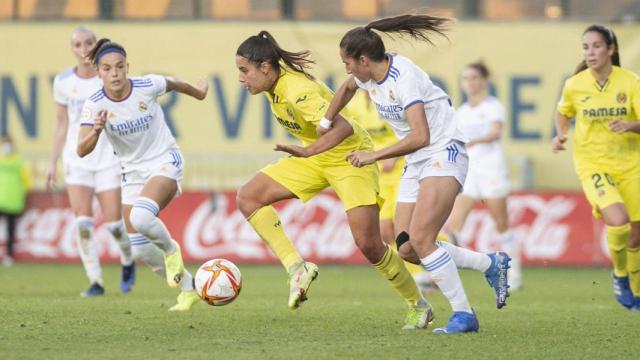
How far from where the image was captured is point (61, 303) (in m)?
11.5

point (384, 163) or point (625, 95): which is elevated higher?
point (625, 95)

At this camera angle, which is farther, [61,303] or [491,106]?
[491,106]

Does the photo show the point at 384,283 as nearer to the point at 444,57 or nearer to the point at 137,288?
the point at 137,288

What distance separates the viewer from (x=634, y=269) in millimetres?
11414

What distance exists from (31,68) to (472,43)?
763cm

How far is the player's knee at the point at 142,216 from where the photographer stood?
33.9 feet

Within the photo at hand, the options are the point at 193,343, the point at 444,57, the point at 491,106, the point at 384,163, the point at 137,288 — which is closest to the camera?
the point at 193,343

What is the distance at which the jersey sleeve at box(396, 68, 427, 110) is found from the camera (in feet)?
28.9

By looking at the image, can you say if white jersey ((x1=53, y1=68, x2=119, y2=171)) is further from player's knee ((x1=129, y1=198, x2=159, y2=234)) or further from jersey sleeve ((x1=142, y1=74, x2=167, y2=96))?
player's knee ((x1=129, y1=198, x2=159, y2=234))

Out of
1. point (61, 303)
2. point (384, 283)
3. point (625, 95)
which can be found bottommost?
point (384, 283)

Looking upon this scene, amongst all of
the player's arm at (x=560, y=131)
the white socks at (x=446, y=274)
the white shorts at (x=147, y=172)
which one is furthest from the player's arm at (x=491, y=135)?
the white socks at (x=446, y=274)

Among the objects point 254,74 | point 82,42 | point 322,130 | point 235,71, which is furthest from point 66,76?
point 235,71

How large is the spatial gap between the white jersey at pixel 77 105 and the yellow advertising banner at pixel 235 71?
27.5 feet

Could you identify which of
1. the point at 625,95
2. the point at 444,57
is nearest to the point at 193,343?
the point at 625,95
